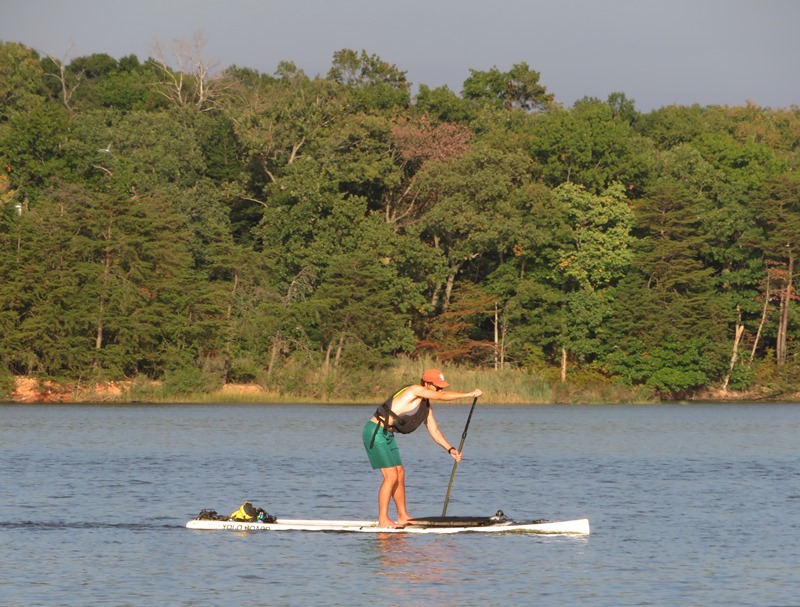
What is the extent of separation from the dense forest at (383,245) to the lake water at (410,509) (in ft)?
63.9

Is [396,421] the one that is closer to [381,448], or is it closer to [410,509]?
[381,448]

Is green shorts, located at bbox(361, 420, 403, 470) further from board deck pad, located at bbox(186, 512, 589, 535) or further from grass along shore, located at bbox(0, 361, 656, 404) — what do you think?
grass along shore, located at bbox(0, 361, 656, 404)

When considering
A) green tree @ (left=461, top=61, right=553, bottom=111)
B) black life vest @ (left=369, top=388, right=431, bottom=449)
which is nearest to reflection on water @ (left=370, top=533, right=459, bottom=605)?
black life vest @ (left=369, top=388, right=431, bottom=449)

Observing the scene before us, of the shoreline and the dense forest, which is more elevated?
the dense forest

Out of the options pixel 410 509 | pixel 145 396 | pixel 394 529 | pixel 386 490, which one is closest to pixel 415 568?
pixel 394 529

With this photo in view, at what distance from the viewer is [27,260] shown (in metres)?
68.0

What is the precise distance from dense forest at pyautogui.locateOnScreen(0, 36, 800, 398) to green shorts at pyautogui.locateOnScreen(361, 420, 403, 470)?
4694 cm

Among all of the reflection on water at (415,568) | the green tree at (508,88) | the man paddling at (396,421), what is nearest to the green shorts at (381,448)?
the man paddling at (396,421)

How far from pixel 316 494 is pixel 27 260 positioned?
43.4m

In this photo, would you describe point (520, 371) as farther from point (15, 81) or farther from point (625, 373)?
point (15, 81)

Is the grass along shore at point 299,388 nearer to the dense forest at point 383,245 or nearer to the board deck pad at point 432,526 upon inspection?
the dense forest at point 383,245

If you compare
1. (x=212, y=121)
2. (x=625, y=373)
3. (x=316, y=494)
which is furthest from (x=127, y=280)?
(x=316, y=494)

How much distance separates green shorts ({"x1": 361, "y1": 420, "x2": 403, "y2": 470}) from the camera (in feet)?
67.1

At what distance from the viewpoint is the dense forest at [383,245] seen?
67875mm
